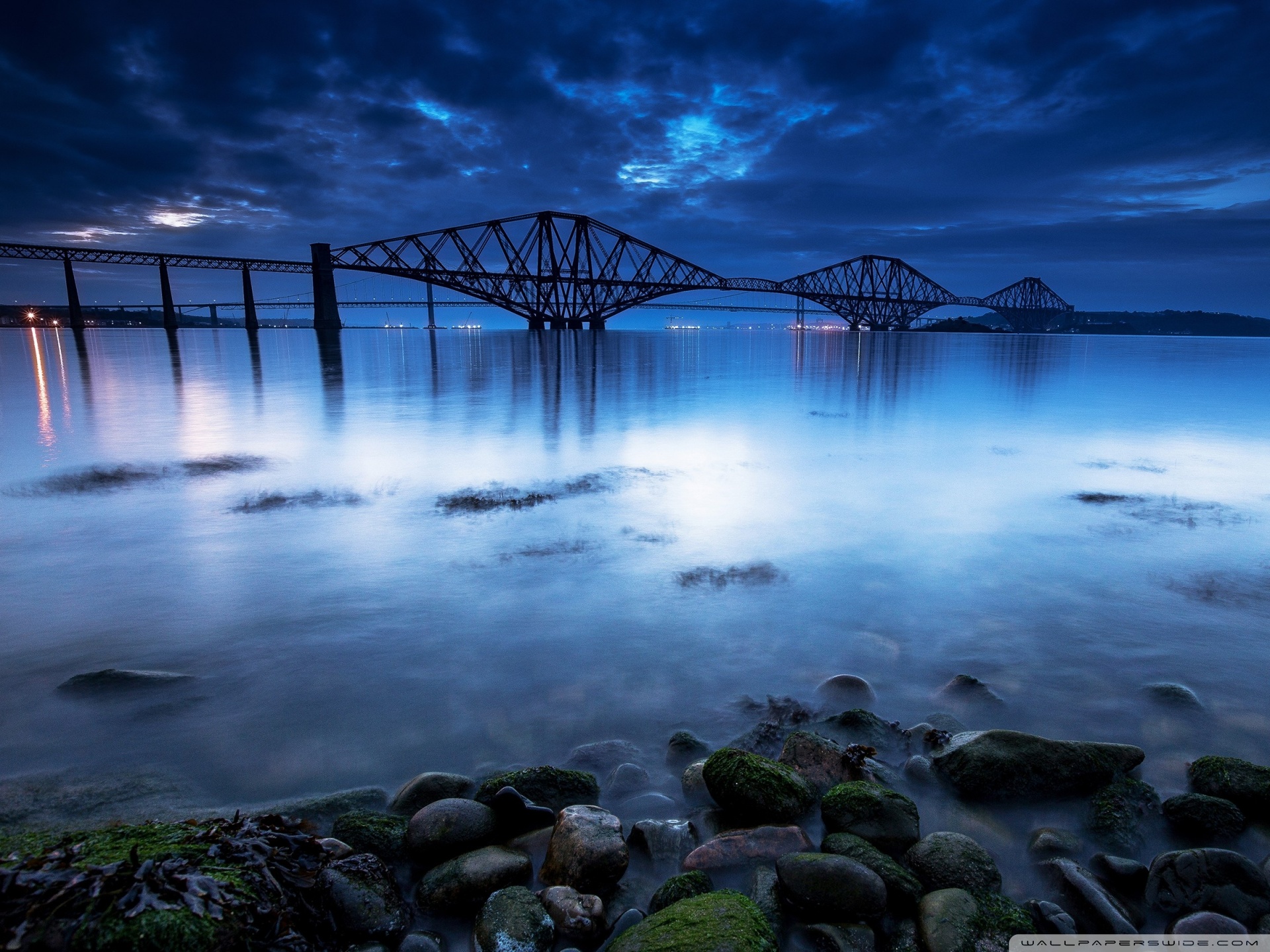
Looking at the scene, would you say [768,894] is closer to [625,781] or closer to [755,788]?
[755,788]

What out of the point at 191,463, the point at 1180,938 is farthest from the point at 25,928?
the point at 191,463

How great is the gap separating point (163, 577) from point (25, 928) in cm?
469

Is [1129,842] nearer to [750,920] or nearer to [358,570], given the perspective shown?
[750,920]

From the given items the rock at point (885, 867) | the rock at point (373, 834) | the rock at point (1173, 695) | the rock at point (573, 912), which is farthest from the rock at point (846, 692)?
the rock at point (373, 834)

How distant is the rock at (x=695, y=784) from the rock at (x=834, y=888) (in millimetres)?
671

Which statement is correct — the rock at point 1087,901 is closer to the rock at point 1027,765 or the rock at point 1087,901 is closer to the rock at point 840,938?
the rock at point 1027,765

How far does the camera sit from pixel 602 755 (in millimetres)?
3768

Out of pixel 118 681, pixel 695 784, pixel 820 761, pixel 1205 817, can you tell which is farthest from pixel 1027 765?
pixel 118 681

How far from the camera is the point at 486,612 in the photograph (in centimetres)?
538

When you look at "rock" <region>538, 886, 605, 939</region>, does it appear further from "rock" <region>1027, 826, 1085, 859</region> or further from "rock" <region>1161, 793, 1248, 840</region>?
"rock" <region>1161, 793, 1248, 840</region>

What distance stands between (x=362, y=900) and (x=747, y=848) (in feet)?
5.47

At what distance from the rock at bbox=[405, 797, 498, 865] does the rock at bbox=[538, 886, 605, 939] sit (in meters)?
0.49

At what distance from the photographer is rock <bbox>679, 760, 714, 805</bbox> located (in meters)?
3.46

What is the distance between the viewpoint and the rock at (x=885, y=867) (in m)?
2.79
